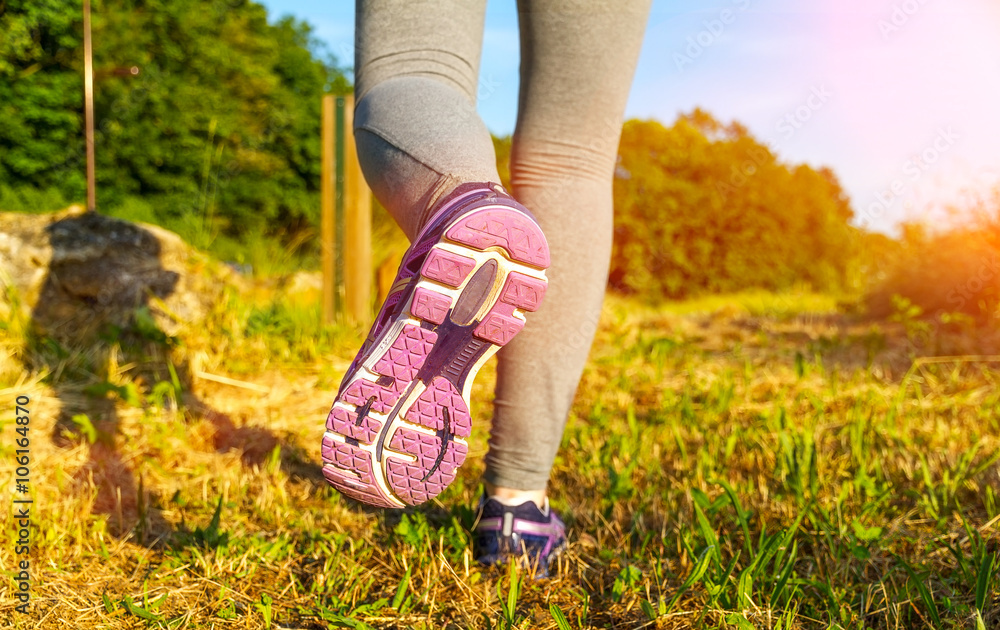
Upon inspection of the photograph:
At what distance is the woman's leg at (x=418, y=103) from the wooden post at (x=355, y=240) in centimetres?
214

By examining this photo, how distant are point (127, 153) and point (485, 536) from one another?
15085 mm

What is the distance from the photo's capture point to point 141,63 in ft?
46.1

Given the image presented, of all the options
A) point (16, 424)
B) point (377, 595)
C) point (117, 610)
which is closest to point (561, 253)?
point (377, 595)

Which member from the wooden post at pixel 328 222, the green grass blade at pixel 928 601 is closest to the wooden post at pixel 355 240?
the wooden post at pixel 328 222

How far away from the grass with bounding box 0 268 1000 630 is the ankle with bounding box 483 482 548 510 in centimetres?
9

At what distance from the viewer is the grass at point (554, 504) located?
0.99 metres

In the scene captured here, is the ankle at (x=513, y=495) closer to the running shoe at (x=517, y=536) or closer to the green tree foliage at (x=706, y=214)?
the running shoe at (x=517, y=536)

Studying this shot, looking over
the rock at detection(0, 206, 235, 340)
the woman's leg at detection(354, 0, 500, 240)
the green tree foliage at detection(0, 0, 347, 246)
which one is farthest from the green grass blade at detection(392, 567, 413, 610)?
the green tree foliage at detection(0, 0, 347, 246)

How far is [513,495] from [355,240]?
7.12 feet

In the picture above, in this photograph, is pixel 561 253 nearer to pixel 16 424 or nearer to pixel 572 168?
pixel 572 168

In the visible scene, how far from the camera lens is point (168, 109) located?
48.1 feet

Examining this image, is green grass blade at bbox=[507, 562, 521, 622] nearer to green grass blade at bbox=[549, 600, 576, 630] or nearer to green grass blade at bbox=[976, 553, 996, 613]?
green grass blade at bbox=[549, 600, 576, 630]

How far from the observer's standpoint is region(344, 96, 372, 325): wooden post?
10.2ft

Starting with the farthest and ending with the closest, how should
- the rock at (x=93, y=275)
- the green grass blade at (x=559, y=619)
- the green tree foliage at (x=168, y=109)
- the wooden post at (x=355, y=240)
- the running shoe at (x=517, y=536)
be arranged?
the green tree foliage at (x=168, y=109) → the wooden post at (x=355, y=240) → the rock at (x=93, y=275) → the running shoe at (x=517, y=536) → the green grass blade at (x=559, y=619)
